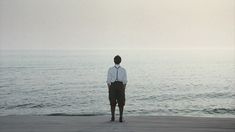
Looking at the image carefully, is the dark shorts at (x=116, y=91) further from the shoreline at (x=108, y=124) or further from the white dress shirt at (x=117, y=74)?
the shoreline at (x=108, y=124)

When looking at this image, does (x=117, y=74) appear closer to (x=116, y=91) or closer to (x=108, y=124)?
(x=116, y=91)

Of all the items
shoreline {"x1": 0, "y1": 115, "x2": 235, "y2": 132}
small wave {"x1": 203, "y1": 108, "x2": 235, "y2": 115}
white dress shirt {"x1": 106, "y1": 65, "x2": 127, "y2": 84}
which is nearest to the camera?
shoreline {"x1": 0, "y1": 115, "x2": 235, "y2": 132}

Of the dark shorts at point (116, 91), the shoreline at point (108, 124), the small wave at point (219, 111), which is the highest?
the dark shorts at point (116, 91)

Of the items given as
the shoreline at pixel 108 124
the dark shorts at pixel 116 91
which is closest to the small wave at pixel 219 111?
the shoreline at pixel 108 124

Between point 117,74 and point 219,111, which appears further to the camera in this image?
point 219,111

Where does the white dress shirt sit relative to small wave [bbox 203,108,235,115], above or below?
above

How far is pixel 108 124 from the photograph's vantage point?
10.3 metres

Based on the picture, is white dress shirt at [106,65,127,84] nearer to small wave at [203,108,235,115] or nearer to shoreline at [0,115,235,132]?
shoreline at [0,115,235,132]

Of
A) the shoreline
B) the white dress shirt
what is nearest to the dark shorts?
the white dress shirt

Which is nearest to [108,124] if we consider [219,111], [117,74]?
[117,74]

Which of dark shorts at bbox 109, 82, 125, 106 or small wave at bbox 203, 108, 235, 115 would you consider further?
small wave at bbox 203, 108, 235, 115

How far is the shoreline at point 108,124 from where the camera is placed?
9438 mm

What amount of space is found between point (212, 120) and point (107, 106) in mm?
19521

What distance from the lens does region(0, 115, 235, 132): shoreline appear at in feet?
31.0
